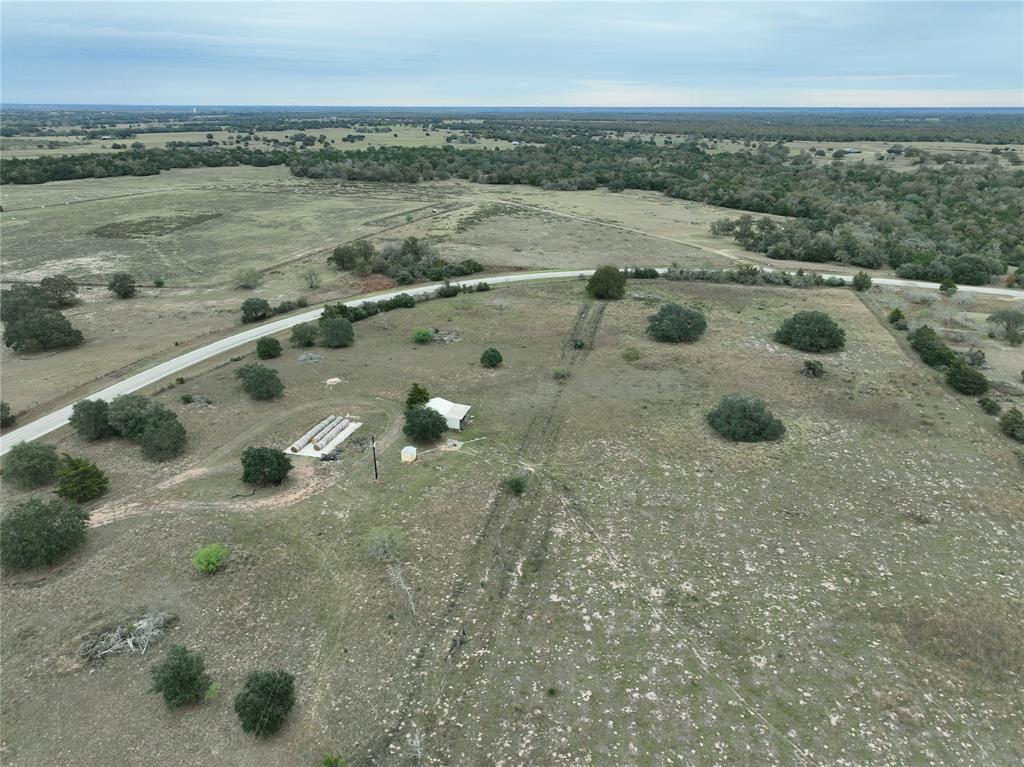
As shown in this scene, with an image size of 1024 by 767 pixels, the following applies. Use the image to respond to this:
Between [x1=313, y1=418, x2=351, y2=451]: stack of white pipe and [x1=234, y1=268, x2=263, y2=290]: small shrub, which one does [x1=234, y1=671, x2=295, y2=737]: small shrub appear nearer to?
[x1=313, y1=418, x2=351, y2=451]: stack of white pipe

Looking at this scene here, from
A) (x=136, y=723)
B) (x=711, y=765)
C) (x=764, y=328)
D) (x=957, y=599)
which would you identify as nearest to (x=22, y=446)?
(x=136, y=723)

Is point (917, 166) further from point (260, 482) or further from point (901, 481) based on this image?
point (260, 482)

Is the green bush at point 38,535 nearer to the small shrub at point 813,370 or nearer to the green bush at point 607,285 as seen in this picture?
the small shrub at point 813,370

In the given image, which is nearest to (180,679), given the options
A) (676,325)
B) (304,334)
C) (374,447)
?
(374,447)

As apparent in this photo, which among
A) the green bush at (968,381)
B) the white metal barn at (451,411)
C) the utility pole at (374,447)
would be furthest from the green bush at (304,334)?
the green bush at (968,381)

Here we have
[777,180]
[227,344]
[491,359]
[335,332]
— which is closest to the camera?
[491,359]

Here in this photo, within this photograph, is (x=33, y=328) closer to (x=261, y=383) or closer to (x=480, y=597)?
(x=261, y=383)
